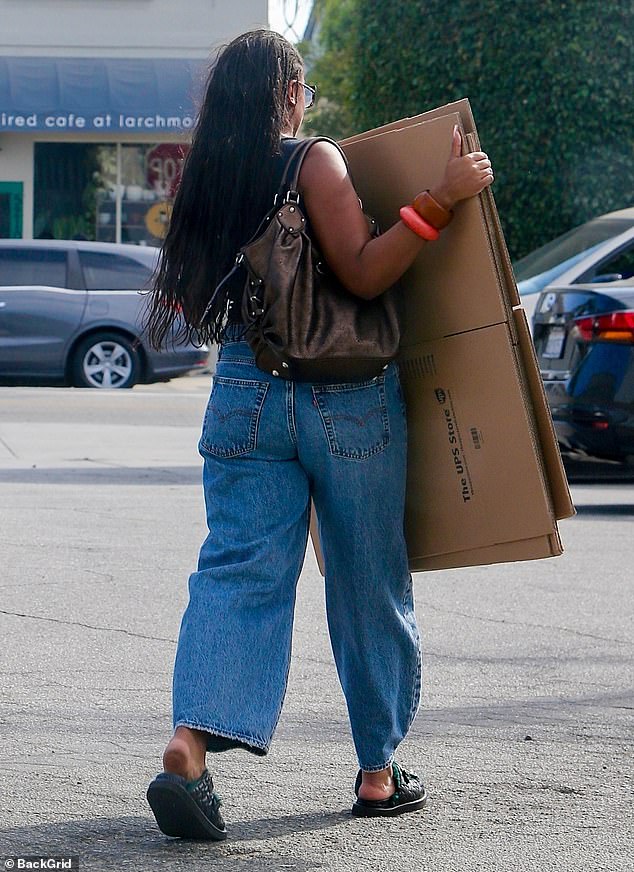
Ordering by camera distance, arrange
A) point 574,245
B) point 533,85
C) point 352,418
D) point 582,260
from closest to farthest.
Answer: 1. point 352,418
2. point 582,260
3. point 574,245
4. point 533,85

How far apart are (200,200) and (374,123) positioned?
17834 millimetres

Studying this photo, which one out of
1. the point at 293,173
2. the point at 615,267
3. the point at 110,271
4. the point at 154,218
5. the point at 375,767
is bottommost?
the point at 375,767

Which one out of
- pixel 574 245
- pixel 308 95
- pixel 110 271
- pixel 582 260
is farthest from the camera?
pixel 110 271

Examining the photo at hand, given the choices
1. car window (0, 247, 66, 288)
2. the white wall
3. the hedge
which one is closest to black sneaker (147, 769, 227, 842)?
car window (0, 247, 66, 288)

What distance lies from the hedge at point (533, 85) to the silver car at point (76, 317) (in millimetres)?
5136

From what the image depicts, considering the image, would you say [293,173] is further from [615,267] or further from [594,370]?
[615,267]

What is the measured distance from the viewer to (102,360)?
16625 mm

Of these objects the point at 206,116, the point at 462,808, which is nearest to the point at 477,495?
the point at 462,808

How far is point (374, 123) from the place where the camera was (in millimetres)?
20656

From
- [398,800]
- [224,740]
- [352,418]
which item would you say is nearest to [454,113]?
[352,418]

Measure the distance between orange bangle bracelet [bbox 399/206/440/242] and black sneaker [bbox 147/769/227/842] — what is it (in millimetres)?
1186

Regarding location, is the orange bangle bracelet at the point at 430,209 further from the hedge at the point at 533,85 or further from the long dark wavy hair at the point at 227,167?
the hedge at the point at 533,85

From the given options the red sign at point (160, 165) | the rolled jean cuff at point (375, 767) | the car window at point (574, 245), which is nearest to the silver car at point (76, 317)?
the red sign at point (160, 165)

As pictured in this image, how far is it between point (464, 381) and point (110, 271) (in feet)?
45.5
